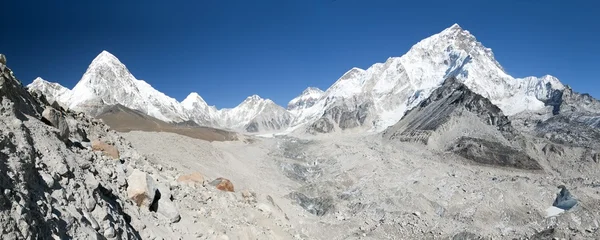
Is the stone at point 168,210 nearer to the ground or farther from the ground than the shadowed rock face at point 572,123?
nearer to the ground

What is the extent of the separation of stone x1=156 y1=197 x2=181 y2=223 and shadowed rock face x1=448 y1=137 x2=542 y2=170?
51.9 metres

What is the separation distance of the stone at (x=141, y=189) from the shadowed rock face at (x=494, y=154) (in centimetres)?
5251

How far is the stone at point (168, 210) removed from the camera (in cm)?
1253

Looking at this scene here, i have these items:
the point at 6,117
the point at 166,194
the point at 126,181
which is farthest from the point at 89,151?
the point at 6,117

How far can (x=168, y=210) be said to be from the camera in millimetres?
12750

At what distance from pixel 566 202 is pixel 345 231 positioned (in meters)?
16.3

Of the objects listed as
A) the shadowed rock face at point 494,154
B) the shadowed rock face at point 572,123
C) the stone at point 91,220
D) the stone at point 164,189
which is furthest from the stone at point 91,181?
the shadowed rock face at point 572,123

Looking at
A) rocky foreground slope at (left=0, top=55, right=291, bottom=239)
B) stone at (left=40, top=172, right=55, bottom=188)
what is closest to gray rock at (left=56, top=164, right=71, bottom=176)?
rocky foreground slope at (left=0, top=55, right=291, bottom=239)

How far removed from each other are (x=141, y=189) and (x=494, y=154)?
55.3 metres

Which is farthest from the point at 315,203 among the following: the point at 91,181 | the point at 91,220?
the point at 91,220

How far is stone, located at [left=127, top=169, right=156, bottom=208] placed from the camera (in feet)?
39.3

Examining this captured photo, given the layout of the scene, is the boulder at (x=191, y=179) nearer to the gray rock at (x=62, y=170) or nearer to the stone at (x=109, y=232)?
the gray rock at (x=62, y=170)

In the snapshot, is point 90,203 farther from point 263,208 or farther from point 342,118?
point 342,118

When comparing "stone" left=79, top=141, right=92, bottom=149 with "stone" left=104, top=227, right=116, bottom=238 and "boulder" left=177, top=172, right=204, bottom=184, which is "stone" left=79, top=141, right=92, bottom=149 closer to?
"boulder" left=177, top=172, right=204, bottom=184
